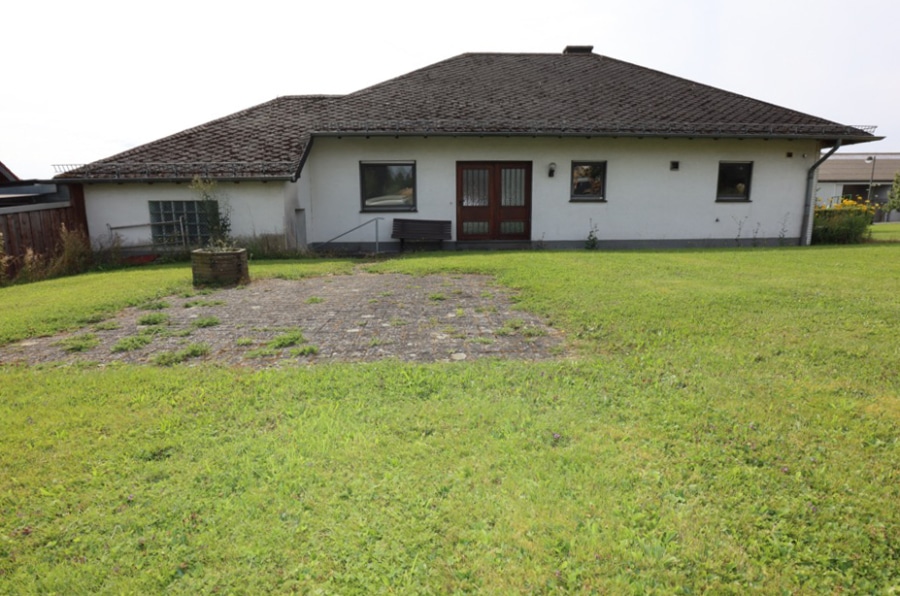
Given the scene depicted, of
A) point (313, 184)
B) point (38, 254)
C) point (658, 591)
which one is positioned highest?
point (313, 184)

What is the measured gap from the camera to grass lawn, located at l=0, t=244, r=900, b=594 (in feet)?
7.32

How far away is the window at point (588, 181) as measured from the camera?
47.5 ft

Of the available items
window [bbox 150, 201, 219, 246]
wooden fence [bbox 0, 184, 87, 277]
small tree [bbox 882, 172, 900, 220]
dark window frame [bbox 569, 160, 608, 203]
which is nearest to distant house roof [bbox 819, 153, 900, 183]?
small tree [bbox 882, 172, 900, 220]

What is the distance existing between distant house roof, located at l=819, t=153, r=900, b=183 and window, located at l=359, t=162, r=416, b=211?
1472 inches

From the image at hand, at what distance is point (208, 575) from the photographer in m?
2.21

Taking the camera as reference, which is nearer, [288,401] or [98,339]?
[288,401]

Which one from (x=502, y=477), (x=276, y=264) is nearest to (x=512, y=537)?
(x=502, y=477)

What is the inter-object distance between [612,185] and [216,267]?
10.5 m

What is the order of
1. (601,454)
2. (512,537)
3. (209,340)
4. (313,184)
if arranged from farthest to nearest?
(313,184) → (209,340) → (601,454) → (512,537)

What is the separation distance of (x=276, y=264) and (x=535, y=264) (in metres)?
5.45

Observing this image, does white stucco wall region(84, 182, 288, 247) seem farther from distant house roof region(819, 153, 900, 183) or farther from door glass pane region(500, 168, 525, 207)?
distant house roof region(819, 153, 900, 183)

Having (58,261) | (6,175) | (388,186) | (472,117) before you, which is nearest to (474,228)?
(388,186)

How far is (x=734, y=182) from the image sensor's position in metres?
14.8

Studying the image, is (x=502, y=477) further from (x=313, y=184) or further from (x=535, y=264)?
(x=313, y=184)
